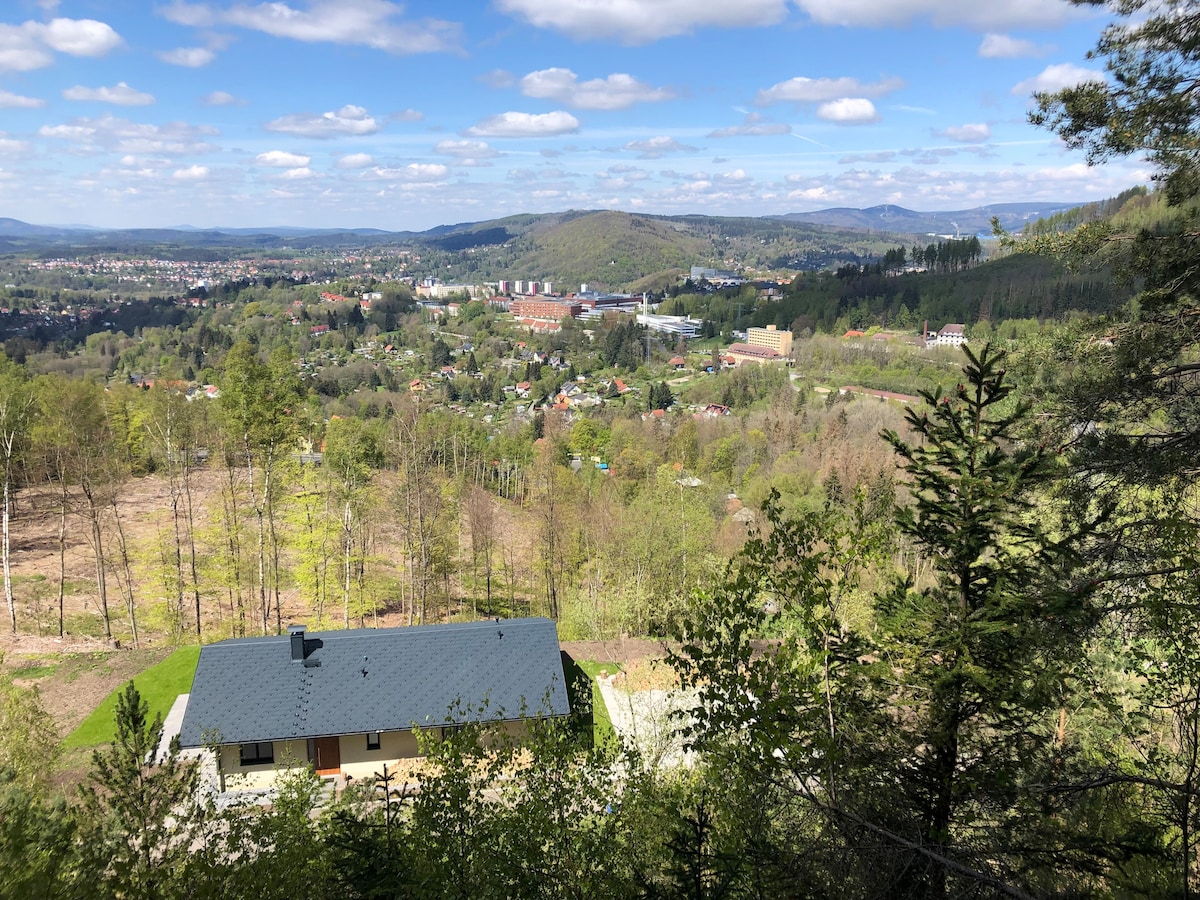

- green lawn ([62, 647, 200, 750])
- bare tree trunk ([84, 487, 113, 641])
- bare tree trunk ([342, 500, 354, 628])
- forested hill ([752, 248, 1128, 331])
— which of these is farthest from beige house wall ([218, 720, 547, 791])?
forested hill ([752, 248, 1128, 331])

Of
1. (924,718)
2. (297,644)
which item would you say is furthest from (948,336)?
(924,718)

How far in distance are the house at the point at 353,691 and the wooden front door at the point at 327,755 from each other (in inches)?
0.9

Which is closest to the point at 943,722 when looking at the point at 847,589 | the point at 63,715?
the point at 847,589

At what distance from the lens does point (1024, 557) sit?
21.8ft

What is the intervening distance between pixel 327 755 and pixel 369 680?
1.81 meters

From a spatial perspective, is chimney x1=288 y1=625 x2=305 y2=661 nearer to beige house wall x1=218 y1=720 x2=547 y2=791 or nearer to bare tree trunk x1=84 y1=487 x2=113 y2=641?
beige house wall x1=218 y1=720 x2=547 y2=791

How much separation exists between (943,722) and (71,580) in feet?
105

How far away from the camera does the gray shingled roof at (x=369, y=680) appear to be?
51.5 ft

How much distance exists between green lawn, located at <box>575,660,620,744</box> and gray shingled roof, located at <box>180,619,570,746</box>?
1.60 meters

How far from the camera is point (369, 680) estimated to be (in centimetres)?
1661

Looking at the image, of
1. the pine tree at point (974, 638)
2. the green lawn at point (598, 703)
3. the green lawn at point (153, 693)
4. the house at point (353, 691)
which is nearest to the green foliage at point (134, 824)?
the pine tree at point (974, 638)

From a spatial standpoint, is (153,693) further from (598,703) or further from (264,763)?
(598,703)

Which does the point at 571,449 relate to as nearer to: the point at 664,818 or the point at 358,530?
the point at 358,530

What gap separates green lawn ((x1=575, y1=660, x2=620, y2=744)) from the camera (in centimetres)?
1705
